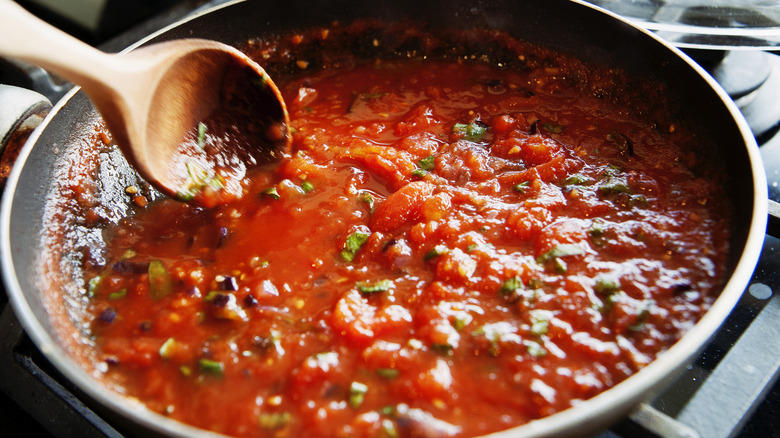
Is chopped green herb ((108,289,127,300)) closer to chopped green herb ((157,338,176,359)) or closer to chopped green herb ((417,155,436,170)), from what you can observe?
chopped green herb ((157,338,176,359))

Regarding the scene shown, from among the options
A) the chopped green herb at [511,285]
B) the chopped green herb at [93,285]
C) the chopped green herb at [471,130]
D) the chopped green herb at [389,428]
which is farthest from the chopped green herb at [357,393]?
the chopped green herb at [471,130]

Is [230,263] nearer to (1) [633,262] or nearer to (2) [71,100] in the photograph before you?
(2) [71,100]

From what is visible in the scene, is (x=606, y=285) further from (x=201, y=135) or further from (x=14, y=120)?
(x=14, y=120)

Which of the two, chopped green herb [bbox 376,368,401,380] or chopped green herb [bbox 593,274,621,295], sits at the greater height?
chopped green herb [bbox 593,274,621,295]

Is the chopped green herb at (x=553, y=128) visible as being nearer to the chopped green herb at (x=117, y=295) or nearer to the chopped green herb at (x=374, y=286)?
the chopped green herb at (x=374, y=286)

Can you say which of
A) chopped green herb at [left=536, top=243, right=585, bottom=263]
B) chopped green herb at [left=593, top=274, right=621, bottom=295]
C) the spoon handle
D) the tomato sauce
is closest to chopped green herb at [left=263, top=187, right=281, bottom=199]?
the tomato sauce

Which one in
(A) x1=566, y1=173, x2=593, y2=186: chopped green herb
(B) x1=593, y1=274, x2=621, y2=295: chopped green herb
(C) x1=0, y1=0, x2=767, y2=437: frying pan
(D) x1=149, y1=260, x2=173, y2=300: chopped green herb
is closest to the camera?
(C) x1=0, y1=0, x2=767, y2=437: frying pan

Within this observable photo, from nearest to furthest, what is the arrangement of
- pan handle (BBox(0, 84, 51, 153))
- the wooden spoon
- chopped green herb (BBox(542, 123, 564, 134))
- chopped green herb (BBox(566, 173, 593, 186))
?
the wooden spoon → pan handle (BBox(0, 84, 51, 153)) → chopped green herb (BBox(566, 173, 593, 186)) → chopped green herb (BBox(542, 123, 564, 134))
